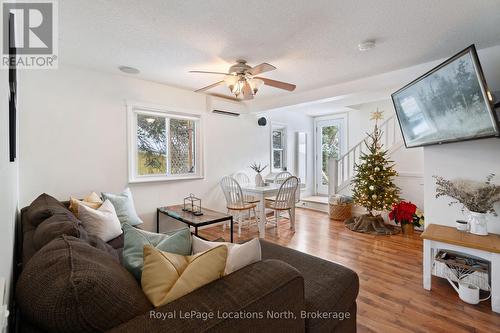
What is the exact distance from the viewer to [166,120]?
3861 mm

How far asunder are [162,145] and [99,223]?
1.80 meters

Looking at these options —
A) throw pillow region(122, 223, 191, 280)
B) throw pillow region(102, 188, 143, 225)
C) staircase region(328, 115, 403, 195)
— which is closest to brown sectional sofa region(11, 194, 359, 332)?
throw pillow region(122, 223, 191, 280)

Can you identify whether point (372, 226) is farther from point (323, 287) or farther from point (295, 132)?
point (323, 287)

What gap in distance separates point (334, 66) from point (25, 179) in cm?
378

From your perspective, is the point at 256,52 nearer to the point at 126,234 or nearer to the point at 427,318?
the point at 126,234

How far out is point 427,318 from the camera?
1875 mm

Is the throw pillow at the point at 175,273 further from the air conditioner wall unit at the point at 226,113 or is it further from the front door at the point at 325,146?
the front door at the point at 325,146

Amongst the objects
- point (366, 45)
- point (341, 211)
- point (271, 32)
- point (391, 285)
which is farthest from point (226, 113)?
point (391, 285)

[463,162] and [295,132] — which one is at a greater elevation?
[295,132]

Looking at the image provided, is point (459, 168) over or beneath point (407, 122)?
beneath

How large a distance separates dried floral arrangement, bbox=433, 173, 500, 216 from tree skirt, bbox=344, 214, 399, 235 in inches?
56.5

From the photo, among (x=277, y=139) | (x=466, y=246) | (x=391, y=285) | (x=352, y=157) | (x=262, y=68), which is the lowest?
(x=391, y=285)

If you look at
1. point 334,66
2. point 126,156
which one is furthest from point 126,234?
point 334,66

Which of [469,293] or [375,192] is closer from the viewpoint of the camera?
[469,293]
